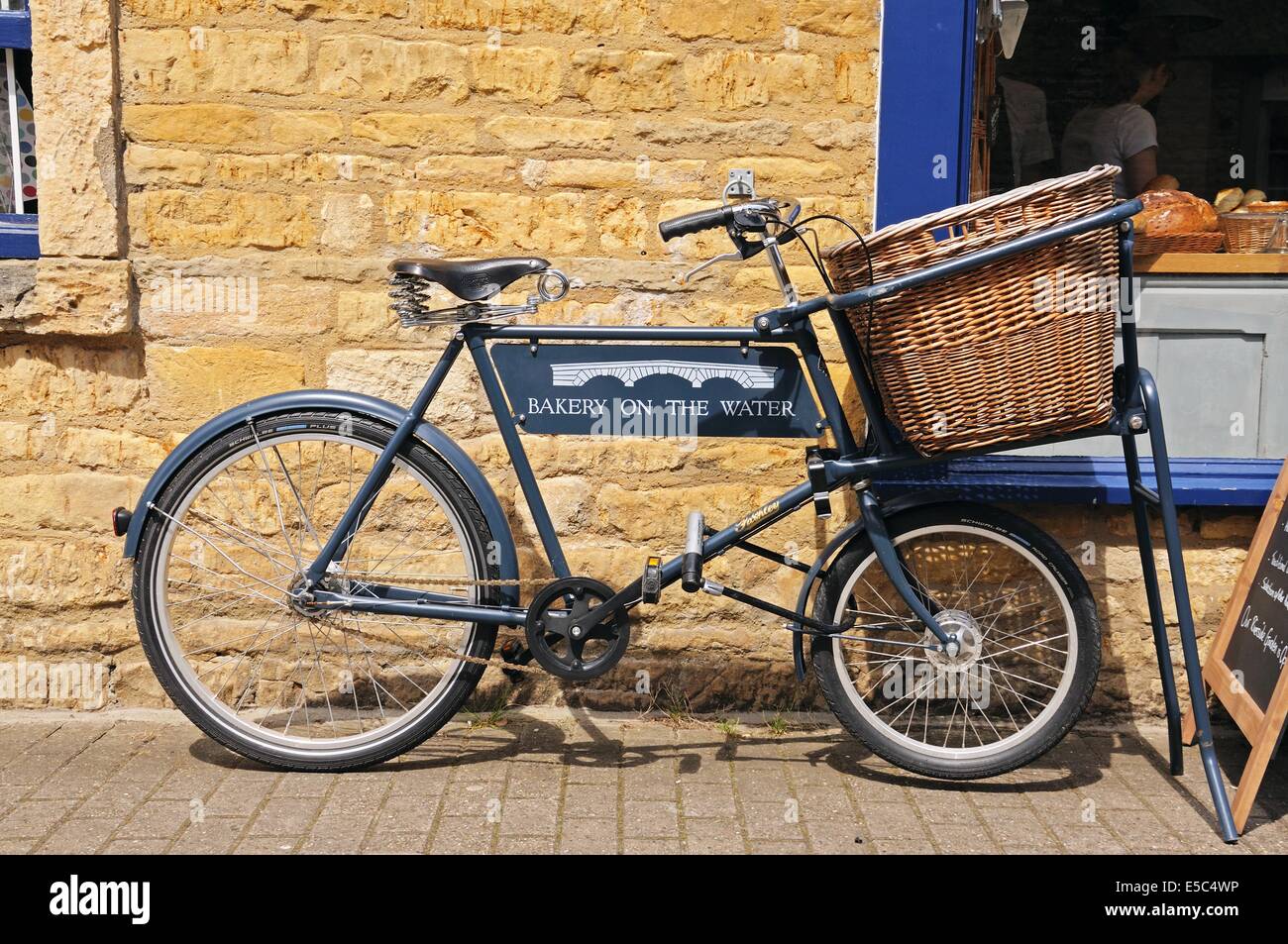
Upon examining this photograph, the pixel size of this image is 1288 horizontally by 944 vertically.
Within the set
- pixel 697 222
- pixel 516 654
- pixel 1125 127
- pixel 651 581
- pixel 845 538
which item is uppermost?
pixel 1125 127

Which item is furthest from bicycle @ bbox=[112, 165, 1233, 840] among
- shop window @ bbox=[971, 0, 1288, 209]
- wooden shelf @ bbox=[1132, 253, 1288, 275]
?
shop window @ bbox=[971, 0, 1288, 209]

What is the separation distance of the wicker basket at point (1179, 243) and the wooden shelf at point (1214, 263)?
0.7 inches

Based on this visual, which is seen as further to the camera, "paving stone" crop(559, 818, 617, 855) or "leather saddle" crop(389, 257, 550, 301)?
"leather saddle" crop(389, 257, 550, 301)

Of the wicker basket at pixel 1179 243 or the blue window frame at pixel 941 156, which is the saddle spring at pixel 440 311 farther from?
the wicker basket at pixel 1179 243

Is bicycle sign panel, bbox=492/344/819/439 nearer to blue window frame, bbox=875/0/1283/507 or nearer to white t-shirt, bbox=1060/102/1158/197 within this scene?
blue window frame, bbox=875/0/1283/507

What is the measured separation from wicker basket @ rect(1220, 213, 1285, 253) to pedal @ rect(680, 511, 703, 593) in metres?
2.15

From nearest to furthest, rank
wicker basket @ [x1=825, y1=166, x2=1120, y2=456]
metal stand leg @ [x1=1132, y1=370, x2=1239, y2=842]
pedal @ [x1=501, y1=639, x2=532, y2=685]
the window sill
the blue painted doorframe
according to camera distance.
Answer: wicker basket @ [x1=825, y1=166, x2=1120, y2=456] → metal stand leg @ [x1=1132, y1=370, x2=1239, y2=842] → pedal @ [x1=501, y1=639, x2=532, y2=685] → the blue painted doorframe → the window sill

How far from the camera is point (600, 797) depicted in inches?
149

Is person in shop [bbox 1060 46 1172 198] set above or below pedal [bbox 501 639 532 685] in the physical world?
above

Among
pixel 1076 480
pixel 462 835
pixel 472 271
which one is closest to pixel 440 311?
pixel 472 271

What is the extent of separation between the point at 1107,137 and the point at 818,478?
93.7 inches

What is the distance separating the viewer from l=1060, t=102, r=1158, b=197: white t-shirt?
515 cm

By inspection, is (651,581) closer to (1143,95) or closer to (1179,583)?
(1179,583)

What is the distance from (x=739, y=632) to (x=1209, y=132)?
9.72 ft
